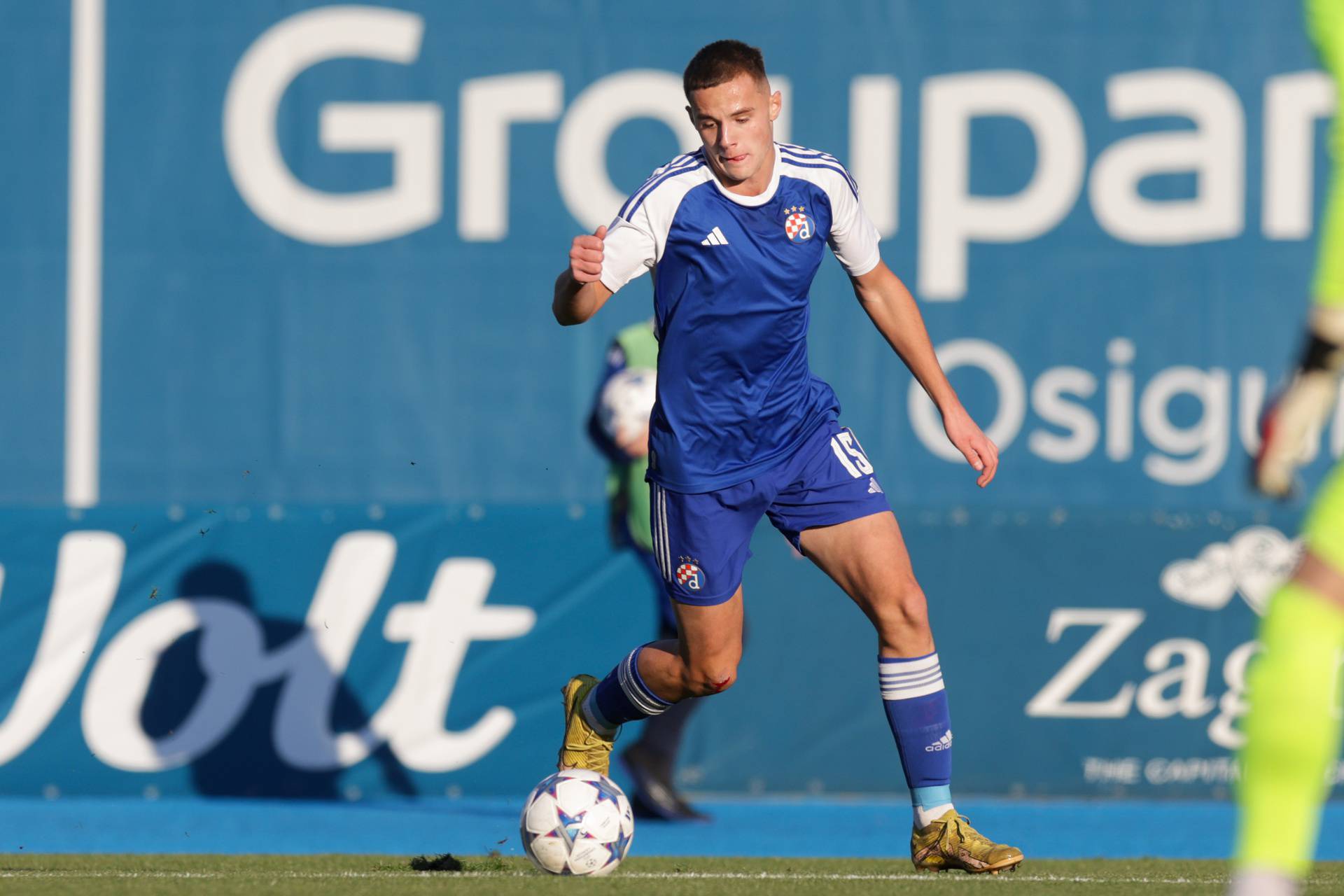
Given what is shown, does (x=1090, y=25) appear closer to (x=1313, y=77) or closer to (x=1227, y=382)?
(x=1313, y=77)

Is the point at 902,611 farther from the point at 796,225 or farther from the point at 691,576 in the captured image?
the point at 796,225

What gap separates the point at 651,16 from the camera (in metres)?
10.4

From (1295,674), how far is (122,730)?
6.60 metres

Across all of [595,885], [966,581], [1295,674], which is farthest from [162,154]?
[1295,674]

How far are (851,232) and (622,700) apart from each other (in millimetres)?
1569

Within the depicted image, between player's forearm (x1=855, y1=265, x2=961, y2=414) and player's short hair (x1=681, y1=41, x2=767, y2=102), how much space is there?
0.74m

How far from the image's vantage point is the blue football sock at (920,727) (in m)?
5.29

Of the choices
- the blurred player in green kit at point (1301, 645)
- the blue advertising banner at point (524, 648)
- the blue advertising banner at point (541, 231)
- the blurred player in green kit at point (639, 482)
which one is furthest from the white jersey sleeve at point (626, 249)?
the blue advertising banner at point (541, 231)

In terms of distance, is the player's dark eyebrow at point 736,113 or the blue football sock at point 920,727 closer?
the player's dark eyebrow at point 736,113

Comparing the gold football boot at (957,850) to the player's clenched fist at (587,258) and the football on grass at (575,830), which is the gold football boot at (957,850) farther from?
the player's clenched fist at (587,258)

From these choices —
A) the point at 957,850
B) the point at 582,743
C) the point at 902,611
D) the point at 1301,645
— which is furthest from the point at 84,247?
the point at 1301,645

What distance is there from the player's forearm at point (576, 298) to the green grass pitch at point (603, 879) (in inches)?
59.1

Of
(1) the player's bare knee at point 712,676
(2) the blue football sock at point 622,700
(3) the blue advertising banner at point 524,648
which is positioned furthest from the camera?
(3) the blue advertising banner at point 524,648

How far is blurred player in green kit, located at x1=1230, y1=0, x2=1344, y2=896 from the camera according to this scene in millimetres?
3074
